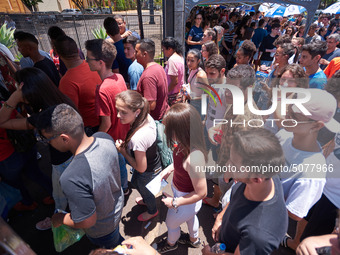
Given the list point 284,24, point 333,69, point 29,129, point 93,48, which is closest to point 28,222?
point 29,129

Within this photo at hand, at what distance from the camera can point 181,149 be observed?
1.61 meters

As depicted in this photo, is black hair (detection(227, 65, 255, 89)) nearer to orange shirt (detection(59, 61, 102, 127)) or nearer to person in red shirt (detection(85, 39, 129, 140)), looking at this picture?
person in red shirt (detection(85, 39, 129, 140))

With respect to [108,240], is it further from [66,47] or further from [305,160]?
[66,47]

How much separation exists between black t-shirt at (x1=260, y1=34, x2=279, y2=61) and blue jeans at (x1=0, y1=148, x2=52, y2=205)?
6516mm

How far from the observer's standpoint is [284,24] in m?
10.3

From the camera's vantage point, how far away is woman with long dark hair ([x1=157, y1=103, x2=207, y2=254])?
5.03 feet

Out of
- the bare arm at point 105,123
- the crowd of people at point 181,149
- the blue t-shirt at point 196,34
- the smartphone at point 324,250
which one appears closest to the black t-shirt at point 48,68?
the crowd of people at point 181,149

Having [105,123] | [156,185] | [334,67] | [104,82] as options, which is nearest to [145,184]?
[156,185]

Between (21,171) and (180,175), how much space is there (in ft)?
6.40

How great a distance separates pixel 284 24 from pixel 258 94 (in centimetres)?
1018

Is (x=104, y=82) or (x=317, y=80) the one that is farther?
(x=317, y=80)

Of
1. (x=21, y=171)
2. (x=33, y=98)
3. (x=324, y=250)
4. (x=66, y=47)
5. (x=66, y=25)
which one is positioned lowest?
(x=21, y=171)

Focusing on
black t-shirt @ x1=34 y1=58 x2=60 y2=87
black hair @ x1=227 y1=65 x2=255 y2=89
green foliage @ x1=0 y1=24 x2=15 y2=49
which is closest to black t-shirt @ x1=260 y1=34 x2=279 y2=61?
black hair @ x1=227 y1=65 x2=255 y2=89

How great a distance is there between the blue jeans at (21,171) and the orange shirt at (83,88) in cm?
79
